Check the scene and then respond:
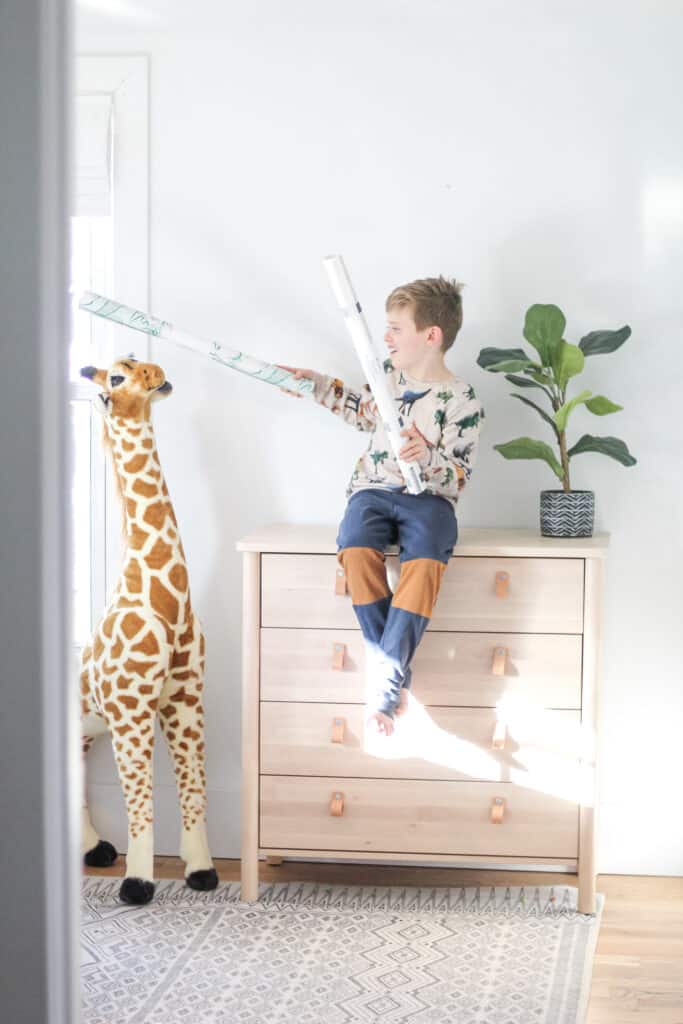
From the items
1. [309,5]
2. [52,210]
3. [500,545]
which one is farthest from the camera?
[309,5]

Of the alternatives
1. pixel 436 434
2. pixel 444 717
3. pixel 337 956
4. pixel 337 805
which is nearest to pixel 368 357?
pixel 436 434

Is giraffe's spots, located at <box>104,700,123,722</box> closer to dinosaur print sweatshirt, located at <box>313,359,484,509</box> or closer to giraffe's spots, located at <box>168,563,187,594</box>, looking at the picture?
giraffe's spots, located at <box>168,563,187,594</box>

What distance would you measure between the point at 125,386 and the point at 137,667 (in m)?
0.64

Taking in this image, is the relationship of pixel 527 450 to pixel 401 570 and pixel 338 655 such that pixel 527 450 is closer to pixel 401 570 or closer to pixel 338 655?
pixel 401 570

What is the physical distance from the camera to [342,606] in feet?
8.65

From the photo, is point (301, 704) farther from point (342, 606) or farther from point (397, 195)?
point (397, 195)

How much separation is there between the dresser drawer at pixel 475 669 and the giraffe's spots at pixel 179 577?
341 mm

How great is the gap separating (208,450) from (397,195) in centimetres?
79

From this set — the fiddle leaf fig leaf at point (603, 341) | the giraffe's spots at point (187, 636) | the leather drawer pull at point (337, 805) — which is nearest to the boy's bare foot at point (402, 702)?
the leather drawer pull at point (337, 805)

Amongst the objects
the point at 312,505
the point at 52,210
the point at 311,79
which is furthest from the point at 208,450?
the point at 52,210

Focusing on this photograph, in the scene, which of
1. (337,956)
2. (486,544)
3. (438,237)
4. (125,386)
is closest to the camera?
(337,956)

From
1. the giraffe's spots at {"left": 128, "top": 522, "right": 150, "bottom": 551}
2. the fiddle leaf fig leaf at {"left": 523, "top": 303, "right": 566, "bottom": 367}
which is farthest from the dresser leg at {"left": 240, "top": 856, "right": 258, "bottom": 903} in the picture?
the fiddle leaf fig leaf at {"left": 523, "top": 303, "right": 566, "bottom": 367}

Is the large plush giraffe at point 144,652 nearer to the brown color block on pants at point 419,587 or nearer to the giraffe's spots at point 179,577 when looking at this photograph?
the giraffe's spots at point 179,577

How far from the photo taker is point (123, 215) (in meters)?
2.97
